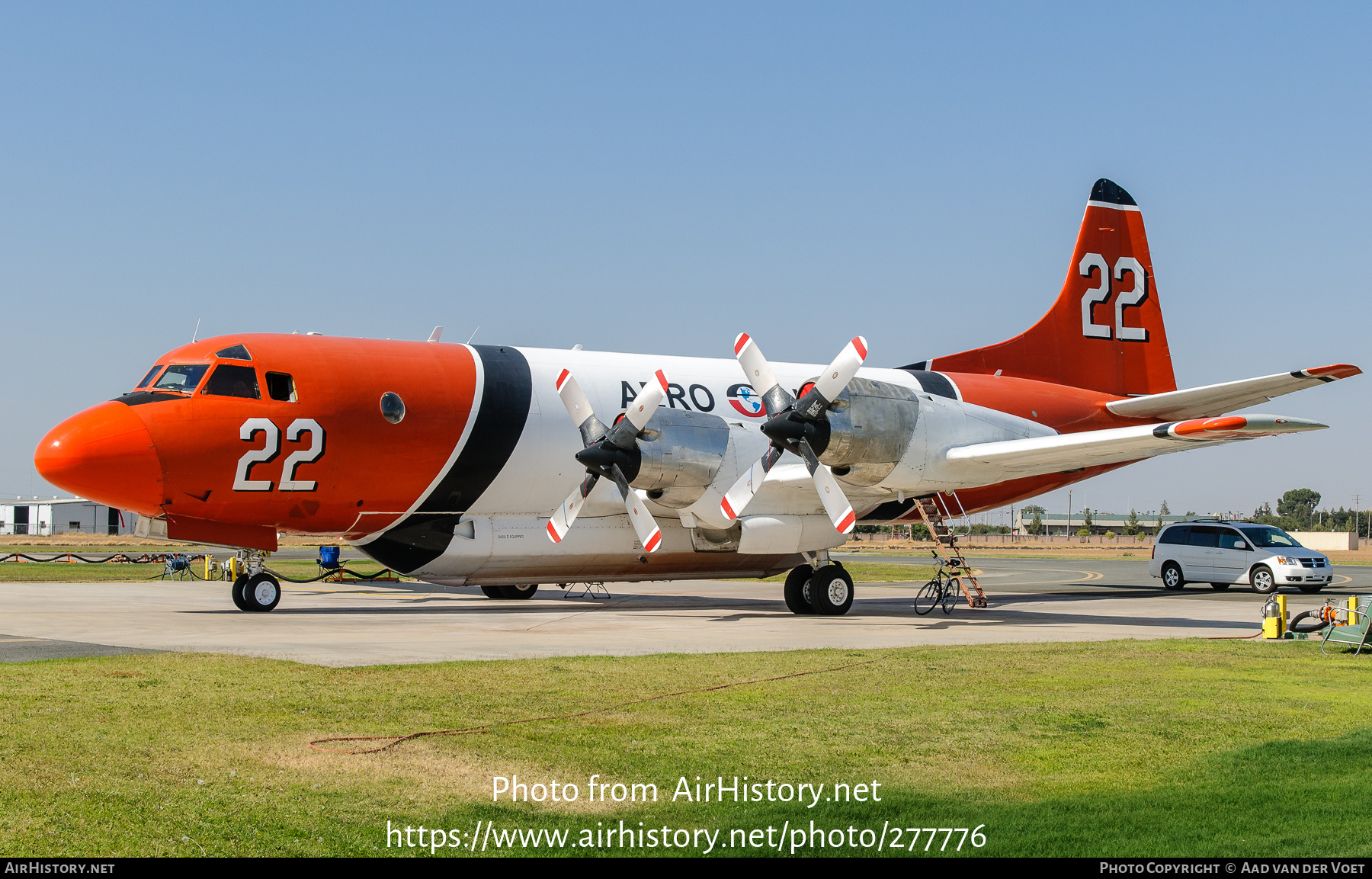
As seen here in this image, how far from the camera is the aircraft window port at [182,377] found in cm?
1955

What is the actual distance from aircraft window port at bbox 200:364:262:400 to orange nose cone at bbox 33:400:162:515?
127cm

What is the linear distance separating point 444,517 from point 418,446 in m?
1.57

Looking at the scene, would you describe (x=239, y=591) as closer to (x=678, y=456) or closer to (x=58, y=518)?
(x=678, y=456)

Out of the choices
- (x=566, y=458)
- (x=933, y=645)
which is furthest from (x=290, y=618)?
(x=933, y=645)

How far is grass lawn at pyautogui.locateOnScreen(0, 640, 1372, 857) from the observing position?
621 cm

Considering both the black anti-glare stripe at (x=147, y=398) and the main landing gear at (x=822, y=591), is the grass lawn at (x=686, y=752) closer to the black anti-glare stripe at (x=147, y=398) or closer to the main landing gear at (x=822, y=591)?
the black anti-glare stripe at (x=147, y=398)

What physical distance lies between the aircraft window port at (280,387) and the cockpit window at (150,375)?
1.98 metres

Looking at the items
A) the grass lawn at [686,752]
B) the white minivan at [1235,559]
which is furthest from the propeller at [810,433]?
the white minivan at [1235,559]

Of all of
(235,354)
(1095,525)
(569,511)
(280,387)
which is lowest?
(1095,525)

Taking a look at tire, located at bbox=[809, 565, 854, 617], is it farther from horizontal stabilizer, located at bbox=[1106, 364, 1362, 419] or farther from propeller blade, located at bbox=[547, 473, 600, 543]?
horizontal stabilizer, located at bbox=[1106, 364, 1362, 419]

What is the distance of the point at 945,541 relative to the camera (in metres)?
23.2

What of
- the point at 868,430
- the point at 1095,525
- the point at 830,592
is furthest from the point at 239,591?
the point at 1095,525

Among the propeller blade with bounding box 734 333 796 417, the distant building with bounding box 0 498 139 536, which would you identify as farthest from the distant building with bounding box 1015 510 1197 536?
the propeller blade with bounding box 734 333 796 417

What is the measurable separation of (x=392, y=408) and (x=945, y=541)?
10.9m
